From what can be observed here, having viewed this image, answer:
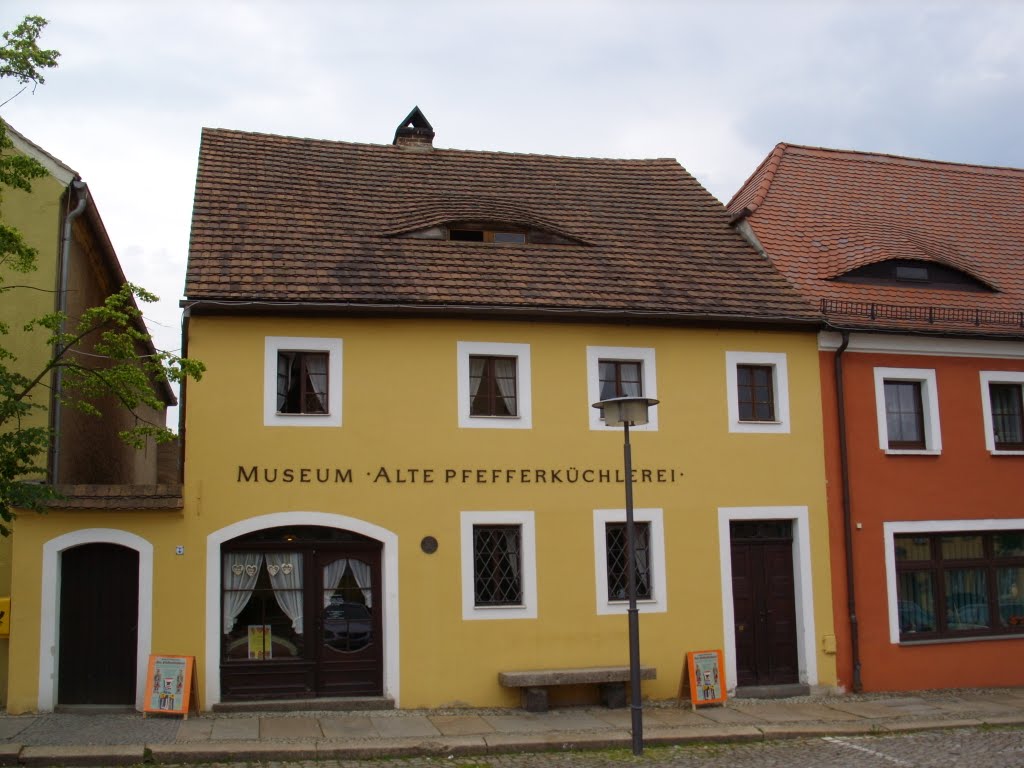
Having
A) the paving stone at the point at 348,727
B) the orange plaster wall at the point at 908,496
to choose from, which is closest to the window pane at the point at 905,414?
the orange plaster wall at the point at 908,496

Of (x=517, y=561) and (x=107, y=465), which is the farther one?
(x=107, y=465)

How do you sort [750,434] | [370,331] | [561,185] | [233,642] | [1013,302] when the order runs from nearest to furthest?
[233,642] < [370,331] < [750,434] < [1013,302] < [561,185]

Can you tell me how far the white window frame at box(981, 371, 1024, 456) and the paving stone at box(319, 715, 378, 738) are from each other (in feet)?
35.7

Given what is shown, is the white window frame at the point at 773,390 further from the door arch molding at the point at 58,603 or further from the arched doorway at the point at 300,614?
the door arch molding at the point at 58,603

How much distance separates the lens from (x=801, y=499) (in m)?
16.8

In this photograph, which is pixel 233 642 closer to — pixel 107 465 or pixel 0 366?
pixel 0 366

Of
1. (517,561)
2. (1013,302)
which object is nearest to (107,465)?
(517,561)

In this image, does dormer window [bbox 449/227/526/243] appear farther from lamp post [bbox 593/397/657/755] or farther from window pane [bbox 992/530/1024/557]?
window pane [bbox 992/530/1024/557]

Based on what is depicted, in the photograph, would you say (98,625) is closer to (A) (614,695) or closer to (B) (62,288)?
(B) (62,288)

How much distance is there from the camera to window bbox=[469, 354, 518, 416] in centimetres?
1594

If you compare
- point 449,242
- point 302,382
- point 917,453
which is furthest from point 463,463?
point 917,453

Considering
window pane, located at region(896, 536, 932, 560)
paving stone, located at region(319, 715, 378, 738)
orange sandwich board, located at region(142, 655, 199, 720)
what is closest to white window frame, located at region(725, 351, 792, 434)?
window pane, located at region(896, 536, 932, 560)

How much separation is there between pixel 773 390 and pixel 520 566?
4.90 meters

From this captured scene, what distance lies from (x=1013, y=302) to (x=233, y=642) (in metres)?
14.0
